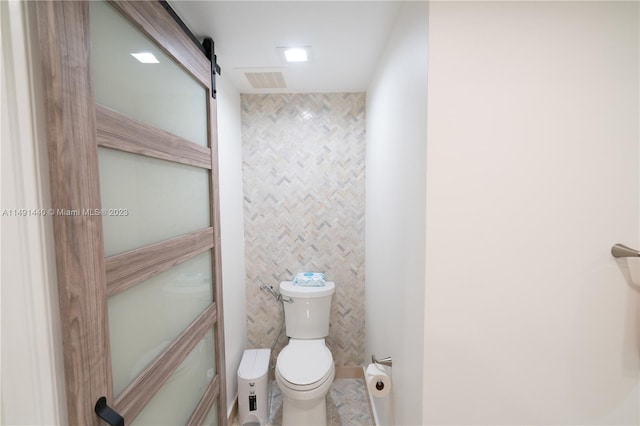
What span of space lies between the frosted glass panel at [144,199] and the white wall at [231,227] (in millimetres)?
590

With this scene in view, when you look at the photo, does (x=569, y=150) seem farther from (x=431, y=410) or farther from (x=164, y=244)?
(x=164, y=244)

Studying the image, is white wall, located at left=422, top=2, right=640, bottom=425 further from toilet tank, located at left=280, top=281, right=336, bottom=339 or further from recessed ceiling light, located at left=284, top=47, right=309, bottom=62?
toilet tank, located at left=280, top=281, right=336, bottom=339

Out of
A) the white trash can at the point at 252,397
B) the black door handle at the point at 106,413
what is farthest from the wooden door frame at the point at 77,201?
the white trash can at the point at 252,397

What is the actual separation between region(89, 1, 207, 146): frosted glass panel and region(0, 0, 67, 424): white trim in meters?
0.17

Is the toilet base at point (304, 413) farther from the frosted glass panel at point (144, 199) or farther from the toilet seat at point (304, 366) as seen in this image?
the frosted glass panel at point (144, 199)

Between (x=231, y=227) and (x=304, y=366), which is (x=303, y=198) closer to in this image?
(x=231, y=227)

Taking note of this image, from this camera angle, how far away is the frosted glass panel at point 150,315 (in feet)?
2.48

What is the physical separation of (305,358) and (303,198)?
1169mm

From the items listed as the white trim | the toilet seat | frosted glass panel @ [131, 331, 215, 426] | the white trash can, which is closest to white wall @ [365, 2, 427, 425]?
A: the toilet seat

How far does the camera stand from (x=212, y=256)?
131 centimetres

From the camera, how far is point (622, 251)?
95 cm

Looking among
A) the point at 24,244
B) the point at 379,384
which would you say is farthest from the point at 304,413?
the point at 24,244

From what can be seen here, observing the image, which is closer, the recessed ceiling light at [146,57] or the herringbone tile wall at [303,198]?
the recessed ceiling light at [146,57]

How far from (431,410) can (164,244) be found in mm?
1157
